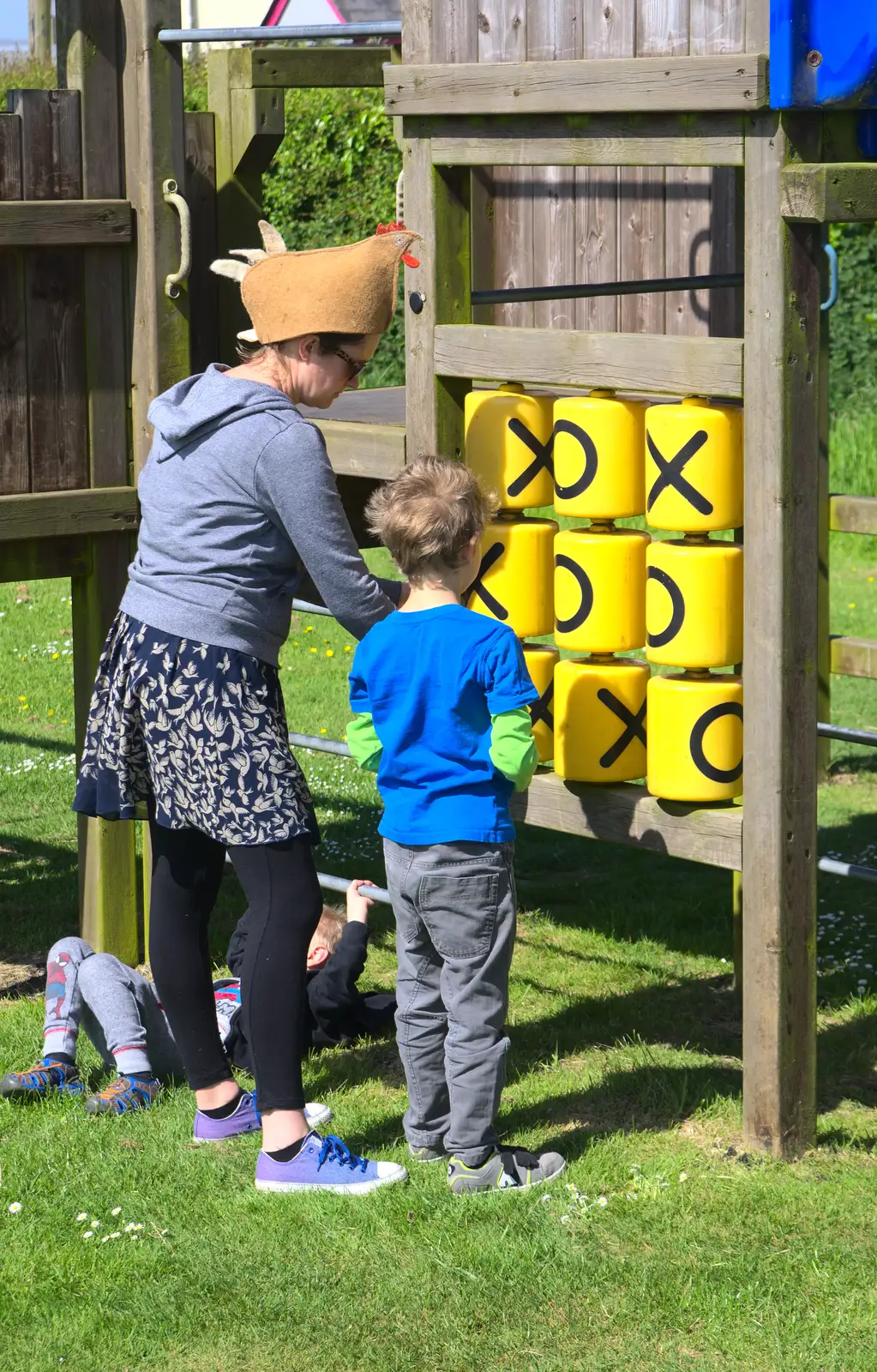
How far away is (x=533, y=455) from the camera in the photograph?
4.14 metres

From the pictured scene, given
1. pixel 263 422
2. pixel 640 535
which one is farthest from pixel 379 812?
pixel 263 422

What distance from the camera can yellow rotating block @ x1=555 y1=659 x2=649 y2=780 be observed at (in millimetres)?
4121

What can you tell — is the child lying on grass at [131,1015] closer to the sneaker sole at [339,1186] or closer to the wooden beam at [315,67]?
the sneaker sole at [339,1186]

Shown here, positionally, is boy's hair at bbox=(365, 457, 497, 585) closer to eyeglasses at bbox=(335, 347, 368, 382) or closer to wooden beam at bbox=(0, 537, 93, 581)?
eyeglasses at bbox=(335, 347, 368, 382)

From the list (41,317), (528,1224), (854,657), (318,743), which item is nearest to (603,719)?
(528,1224)

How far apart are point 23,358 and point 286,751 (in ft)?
5.90

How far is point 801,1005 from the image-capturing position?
3.93 metres

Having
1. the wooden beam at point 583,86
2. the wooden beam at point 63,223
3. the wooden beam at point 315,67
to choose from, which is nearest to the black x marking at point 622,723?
the wooden beam at point 583,86

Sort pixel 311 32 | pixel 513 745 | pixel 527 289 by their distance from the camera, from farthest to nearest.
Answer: pixel 527 289 → pixel 311 32 → pixel 513 745

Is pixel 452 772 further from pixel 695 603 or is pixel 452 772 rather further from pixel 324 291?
pixel 324 291

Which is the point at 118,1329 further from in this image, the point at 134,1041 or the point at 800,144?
the point at 800,144

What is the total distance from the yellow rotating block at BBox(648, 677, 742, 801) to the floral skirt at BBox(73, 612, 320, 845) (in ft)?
2.71

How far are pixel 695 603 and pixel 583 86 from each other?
1.13 metres

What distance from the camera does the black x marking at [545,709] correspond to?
170 inches
